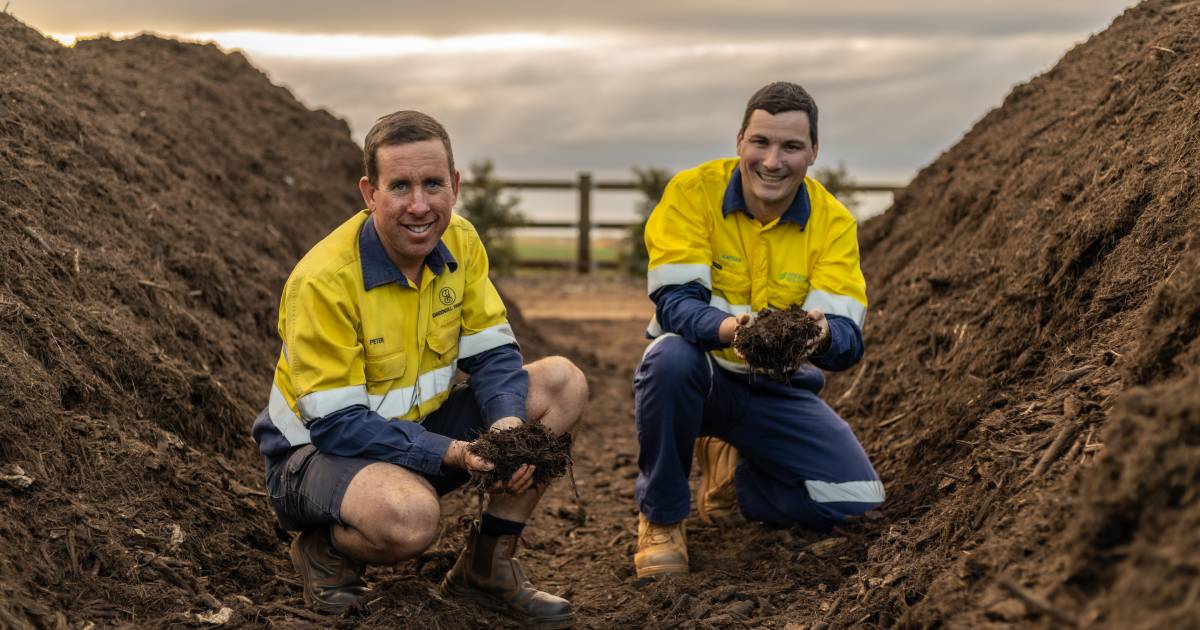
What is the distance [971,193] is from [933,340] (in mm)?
1519

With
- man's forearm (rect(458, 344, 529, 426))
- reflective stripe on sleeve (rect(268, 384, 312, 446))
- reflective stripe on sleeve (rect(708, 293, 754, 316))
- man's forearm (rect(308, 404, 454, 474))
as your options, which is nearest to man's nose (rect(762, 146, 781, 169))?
reflective stripe on sleeve (rect(708, 293, 754, 316))

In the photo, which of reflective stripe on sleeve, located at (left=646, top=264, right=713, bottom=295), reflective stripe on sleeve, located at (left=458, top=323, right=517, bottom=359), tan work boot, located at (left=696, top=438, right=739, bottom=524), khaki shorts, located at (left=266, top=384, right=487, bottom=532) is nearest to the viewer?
khaki shorts, located at (left=266, top=384, right=487, bottom=532)

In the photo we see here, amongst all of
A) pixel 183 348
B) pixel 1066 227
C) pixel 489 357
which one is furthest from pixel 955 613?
pixel 183 348

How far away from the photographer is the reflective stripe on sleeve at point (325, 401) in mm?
3773

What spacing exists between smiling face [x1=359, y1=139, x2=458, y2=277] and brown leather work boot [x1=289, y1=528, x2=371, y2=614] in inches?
41.1

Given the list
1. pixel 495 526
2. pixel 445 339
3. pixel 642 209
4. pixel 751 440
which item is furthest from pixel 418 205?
pixel 642 209

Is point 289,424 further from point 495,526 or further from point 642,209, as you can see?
point 642,209

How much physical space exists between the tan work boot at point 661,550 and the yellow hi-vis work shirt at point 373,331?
3.40ft

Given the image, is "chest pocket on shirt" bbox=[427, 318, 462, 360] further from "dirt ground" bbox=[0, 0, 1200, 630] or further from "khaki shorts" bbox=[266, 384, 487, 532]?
"dirt ground" bbox=[0, 0, 1200, 630]

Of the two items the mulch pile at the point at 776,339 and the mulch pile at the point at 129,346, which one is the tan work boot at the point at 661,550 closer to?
the mulch pile at the point at 776,339

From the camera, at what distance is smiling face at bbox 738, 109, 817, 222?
4500 mm

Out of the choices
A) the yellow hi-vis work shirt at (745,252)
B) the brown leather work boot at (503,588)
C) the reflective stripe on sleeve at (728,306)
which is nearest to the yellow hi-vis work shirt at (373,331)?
the brown leather work boot at (503,588)

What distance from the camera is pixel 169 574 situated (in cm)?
380

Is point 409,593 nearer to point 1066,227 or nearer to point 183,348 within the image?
point 183,348
